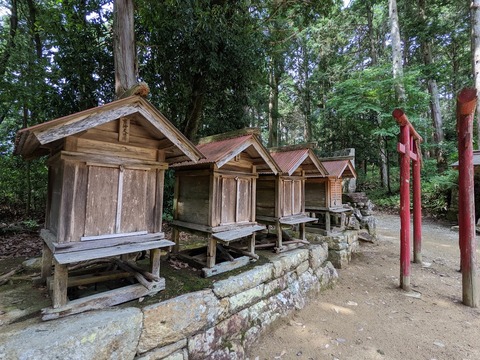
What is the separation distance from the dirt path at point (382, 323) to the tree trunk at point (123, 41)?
7.29 meters

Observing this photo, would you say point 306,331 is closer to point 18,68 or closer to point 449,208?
point 18,68

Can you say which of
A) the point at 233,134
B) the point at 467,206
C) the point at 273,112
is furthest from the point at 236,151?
the point at 273,112

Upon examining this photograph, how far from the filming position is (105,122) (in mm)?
2963

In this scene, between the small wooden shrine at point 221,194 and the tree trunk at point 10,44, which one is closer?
the small wooden shrine at point 221,194

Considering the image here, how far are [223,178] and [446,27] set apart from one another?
2191 centimetres

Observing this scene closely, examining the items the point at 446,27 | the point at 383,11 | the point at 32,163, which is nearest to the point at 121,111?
the point at 32,163

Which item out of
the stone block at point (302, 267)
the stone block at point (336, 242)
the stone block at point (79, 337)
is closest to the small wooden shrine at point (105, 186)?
the stone block at point (79, 337)

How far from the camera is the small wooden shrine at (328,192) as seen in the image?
27.3 ft

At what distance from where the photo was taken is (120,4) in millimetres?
6203

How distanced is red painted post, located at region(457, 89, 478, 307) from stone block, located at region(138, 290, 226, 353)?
229 inches

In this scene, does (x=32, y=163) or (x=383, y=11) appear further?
(x=383, y=11)

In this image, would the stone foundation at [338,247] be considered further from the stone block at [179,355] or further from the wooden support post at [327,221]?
the stone block at [179,355]

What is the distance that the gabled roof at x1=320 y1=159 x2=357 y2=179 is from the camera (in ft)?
27.2

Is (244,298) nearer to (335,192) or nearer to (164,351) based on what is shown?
(164,351)
